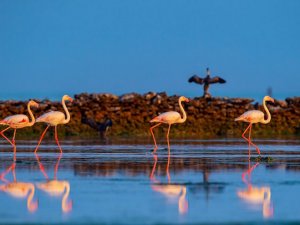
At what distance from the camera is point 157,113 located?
1954 inches

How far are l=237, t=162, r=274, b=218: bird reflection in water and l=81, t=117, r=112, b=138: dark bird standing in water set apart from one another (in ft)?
90.8

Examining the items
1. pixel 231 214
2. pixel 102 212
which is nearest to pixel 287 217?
pixel 231 214

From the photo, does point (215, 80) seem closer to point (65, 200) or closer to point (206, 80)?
point (206, 80)

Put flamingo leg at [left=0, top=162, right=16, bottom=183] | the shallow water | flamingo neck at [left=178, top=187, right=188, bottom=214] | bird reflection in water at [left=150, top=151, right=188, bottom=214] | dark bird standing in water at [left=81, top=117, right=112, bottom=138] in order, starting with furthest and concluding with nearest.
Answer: dark bird standing in water at [left=81, top=117, right=112, bottom=138] < flamingo leg at [left=0, top=162, right=16, bottom=183] < bird reflection in water at [left=150, top=151, right=188, bottom=214] < flamingo neck at [left=178, top=187, right=188, bottom=214] < the shallow water

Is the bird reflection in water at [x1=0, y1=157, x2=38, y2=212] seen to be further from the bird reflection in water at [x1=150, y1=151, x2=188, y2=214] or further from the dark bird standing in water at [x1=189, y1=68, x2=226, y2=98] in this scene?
the dark bird standing in water at [x1=189, y1=68, x2=226, y2=98]

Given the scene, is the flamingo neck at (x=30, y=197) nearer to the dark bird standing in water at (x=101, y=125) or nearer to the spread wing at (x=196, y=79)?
the dark bird standing in water at (x=101, y=125)

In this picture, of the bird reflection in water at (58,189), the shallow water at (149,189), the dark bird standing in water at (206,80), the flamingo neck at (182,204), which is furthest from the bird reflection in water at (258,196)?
the dark bird standing in water at (206,80)

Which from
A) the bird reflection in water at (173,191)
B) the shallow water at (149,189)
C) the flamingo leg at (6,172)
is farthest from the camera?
the flamingo leg at (6,172)

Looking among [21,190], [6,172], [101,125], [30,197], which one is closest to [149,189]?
[21,190]

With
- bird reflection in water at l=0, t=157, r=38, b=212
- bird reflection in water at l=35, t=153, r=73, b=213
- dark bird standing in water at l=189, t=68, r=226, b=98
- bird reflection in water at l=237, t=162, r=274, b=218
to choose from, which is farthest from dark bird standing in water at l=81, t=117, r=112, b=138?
bird reflection in water at l=237, t=162, r=274, b=218

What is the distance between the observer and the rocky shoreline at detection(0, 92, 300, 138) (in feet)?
153

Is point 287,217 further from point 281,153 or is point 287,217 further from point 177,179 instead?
point 281,153

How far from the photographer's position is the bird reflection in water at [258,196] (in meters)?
13.8

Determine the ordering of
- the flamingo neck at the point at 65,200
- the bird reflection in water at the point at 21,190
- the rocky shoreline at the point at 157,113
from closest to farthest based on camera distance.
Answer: the flamingo neck at the point at 65,200 → the bird reflection in water at the point at 21,190 → the rocky shoreline at the point at 157,113
